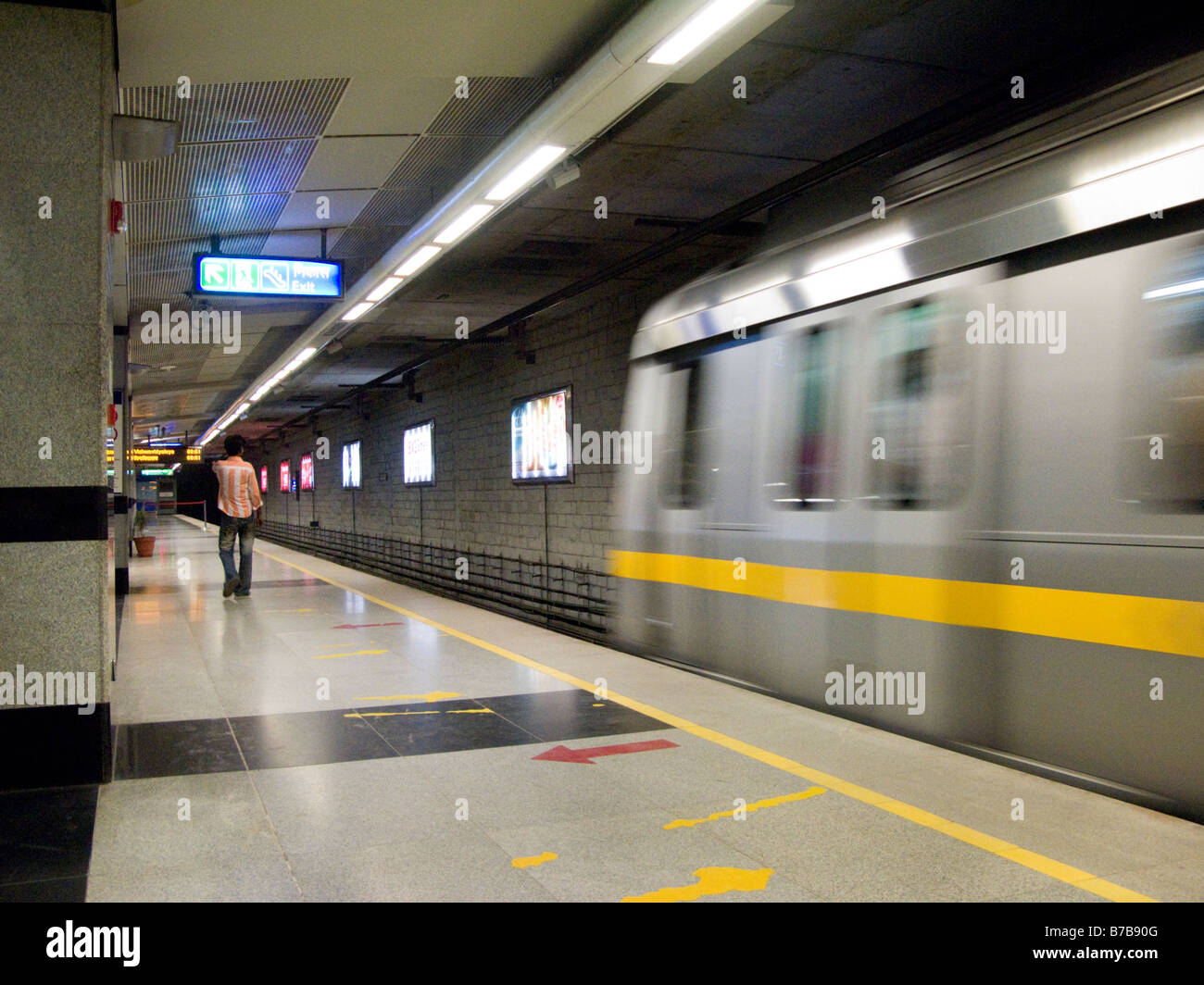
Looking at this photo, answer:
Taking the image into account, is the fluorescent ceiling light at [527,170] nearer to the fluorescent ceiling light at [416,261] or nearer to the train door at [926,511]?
the fluorescent ceiling light at [416,261]

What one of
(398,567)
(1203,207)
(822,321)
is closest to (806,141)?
(822,321)

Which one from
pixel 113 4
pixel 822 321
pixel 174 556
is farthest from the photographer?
pixel 174 556

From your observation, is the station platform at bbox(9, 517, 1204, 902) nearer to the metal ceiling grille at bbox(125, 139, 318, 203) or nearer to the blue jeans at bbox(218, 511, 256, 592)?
the metal ceiling grille at bbox(125, 139, 318, 203)

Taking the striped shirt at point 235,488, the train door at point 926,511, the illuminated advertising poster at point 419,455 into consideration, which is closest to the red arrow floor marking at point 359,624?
the striped shirt at point 235,488

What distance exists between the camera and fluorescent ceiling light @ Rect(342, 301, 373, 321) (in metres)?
10.7

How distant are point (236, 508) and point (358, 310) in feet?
9.72

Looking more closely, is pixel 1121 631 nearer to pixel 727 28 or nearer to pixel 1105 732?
pixel 1105 732

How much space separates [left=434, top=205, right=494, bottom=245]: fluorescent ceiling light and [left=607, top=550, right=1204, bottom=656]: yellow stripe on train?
3025 mm

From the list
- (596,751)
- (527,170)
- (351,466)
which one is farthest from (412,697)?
Result: (351,466)

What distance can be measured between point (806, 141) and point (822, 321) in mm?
2049

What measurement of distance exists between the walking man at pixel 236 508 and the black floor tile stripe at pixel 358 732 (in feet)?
20.9
